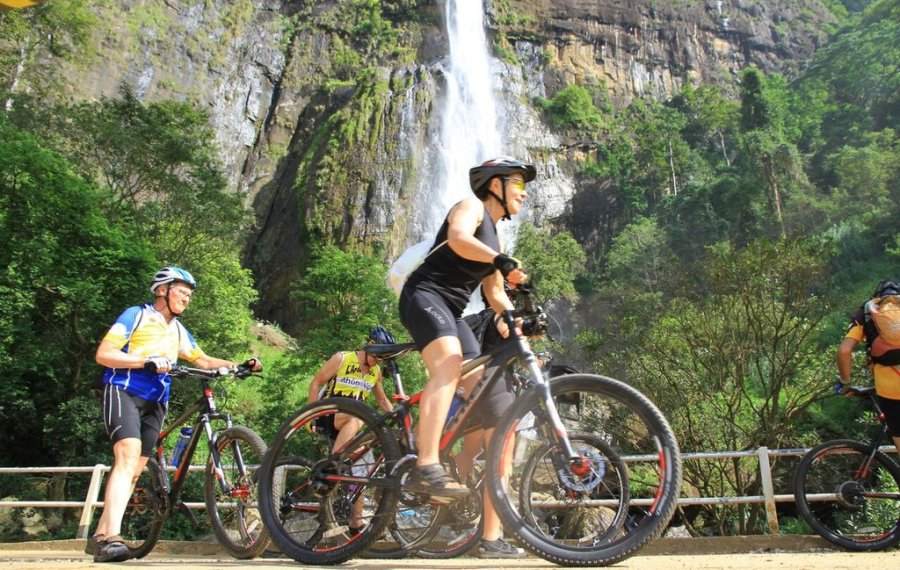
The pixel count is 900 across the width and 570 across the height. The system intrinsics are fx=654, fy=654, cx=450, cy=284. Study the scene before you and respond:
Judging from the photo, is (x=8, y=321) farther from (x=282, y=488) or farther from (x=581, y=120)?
(x=581, y=120)

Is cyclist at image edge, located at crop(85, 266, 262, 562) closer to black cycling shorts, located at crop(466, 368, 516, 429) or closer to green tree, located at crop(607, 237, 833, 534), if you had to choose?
black cycling shorts, located at crop(466, 368, 516, 429)

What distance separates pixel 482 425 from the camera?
3.40m

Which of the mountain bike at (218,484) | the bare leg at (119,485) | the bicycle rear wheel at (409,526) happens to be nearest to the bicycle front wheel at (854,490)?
the bicycle rear wheel at (409,526)

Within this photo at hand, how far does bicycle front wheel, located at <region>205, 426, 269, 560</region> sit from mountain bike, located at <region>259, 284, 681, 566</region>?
2.63 ft

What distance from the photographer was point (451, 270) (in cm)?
334

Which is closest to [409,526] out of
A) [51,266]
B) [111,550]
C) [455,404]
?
[455,404]

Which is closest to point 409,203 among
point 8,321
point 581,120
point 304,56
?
point 581,120

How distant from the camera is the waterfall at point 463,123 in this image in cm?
4469

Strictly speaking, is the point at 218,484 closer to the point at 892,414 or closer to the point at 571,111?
the point at 892,414

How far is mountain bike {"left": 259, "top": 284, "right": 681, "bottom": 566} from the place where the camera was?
2.70 meters

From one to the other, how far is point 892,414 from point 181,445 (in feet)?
17.1

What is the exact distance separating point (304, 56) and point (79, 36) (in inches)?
1405

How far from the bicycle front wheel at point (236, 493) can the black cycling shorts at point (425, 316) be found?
1731 millimetres

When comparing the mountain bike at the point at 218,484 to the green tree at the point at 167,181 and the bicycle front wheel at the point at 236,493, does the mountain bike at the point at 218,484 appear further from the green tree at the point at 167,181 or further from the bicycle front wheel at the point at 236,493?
the green tree at the point at 167,181
